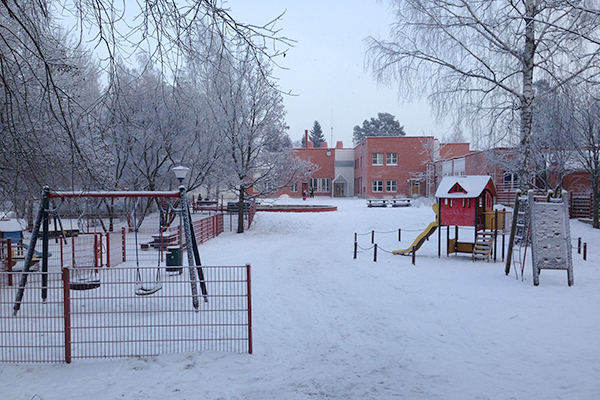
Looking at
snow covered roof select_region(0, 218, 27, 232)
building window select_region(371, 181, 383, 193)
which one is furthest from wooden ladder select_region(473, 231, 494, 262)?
building window select_region(371, 181, 383, 193)

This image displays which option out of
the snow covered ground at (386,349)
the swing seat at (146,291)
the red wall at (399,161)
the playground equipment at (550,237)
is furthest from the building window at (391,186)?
the swing seat at (146,291)

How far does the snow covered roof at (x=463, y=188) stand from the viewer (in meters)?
14.9

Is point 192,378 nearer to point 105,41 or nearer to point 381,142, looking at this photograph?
point 105,41

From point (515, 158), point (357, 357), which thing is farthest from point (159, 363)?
point (515, 158)

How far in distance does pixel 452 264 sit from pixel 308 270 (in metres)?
4.71

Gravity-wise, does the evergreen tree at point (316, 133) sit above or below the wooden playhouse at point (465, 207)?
above

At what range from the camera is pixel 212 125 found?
72.4 feet

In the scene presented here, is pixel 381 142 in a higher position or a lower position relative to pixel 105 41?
higher

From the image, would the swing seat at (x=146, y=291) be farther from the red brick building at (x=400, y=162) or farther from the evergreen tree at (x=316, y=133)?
the evergreen tree at (x=316, y=133)

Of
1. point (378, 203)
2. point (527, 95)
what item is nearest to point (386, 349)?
point (527, 95)

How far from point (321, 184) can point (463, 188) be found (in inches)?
A: 1800

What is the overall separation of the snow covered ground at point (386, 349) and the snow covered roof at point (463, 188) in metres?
3.54

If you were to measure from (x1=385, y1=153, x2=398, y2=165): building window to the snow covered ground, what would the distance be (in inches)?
1586

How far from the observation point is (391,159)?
170 ft
